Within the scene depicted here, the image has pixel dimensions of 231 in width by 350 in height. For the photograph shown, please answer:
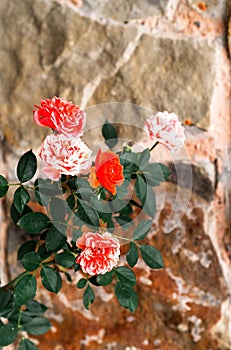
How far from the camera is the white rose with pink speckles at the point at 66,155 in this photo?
2.99 feet

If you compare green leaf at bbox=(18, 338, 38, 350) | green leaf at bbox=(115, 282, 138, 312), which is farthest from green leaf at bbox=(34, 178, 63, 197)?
green leaf at bbox=(18, 338, 38, 350)

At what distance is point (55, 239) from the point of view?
1.04 meters

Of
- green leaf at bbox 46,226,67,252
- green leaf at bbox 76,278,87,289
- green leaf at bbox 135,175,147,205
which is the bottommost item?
green leaf at bbox 76,278,87,289

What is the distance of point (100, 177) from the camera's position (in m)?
0.94

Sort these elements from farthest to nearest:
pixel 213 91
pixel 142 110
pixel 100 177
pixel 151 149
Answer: pixel 213 91 < pixel 142 110 < pixel 151 149 < pixel 100 177

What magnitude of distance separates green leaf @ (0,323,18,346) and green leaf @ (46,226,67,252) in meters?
0.21

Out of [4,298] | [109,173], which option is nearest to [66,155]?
[109,173]

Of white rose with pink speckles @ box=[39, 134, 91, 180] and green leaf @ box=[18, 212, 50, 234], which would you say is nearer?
white rose with pink speckles @ box=[39, 134, 91, 180]

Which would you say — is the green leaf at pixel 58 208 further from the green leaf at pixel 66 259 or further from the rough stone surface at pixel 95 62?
the rough stone surface at pixel 95 62

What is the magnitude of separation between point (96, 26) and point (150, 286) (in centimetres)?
57

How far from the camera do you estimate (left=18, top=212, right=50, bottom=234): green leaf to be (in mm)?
1039

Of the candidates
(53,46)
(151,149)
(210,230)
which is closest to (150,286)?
(210,230)

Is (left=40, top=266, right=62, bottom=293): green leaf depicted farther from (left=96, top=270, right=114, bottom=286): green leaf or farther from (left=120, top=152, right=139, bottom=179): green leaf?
(left=120, top=152, right=139, bottom=179): green leaf

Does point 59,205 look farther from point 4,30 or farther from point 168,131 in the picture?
point 4,30
